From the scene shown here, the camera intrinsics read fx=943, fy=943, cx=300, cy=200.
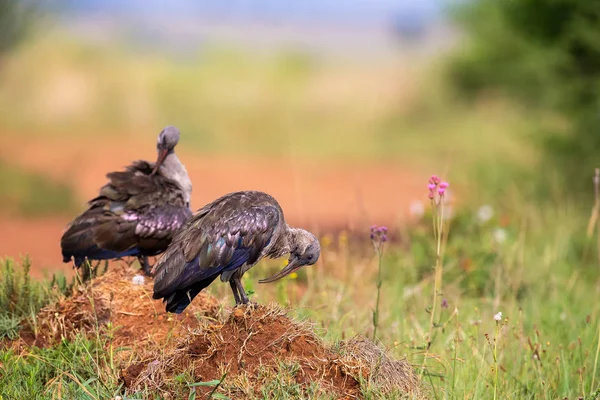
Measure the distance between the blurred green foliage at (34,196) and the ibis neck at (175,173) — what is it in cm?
673

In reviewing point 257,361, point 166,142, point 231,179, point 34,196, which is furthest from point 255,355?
point 231,179

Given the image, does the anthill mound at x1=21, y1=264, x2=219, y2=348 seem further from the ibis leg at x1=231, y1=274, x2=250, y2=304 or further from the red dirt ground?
the red dirt ground

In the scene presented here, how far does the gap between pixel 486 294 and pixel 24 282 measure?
11.2ft

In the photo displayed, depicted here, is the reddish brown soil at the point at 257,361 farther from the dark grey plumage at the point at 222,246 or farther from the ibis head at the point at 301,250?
the ibis head at the point at 301,250

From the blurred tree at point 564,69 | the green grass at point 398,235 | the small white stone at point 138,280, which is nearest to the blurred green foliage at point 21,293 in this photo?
the green grass at point 398,235

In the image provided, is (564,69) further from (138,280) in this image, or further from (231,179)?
(231,179)

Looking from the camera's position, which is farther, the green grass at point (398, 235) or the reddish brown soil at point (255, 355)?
the green grass at point (398, 235)

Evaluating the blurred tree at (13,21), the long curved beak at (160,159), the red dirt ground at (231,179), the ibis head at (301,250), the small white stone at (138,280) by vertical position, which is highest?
the blurred tree at (13,21)

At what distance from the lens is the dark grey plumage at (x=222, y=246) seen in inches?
198

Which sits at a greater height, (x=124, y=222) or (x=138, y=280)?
(x=124, y=222)

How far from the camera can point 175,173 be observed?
23.0 ft

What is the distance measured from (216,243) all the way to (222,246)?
4 centimetres

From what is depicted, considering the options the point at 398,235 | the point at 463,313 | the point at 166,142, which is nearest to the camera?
the point at 463,313

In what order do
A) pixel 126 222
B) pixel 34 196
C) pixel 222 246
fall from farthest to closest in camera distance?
pixel 34 196, pixel 126 222, pixel 222 246
